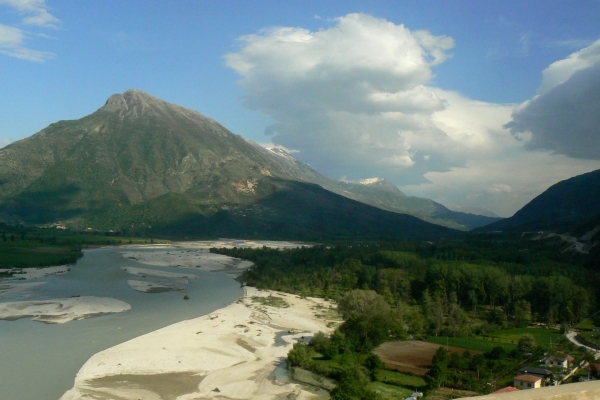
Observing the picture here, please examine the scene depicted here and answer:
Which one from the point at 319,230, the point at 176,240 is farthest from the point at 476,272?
the point at 319,230

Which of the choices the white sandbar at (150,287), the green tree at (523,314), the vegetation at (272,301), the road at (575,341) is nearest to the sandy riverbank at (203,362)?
the vegetation at (272,301)

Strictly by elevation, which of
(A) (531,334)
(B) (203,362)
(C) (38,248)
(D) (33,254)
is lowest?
(B) (203,362)

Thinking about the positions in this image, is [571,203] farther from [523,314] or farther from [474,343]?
[474,343]

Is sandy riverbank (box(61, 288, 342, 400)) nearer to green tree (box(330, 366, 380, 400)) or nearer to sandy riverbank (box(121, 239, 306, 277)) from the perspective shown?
green tree (box(330, 366, 380, 400))

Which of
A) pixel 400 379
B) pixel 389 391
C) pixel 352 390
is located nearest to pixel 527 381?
pixel 400 379

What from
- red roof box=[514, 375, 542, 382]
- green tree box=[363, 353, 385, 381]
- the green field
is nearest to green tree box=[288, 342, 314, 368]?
green tree box=[363, 353, 385, 381]

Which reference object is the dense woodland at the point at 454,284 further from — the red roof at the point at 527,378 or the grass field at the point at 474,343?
the red roof at the point at 527,378

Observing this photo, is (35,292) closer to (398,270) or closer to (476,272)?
(398,270)
